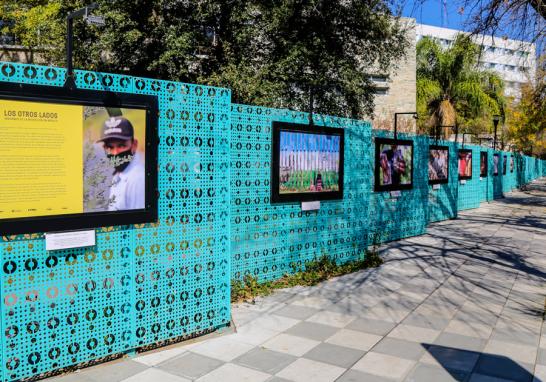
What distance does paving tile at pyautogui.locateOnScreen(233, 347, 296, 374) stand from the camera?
4.27 m

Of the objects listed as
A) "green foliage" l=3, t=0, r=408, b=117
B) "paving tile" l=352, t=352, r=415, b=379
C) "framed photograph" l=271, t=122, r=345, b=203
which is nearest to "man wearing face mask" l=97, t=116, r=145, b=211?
"paving tile" l=352, t=352, r=415, b=379

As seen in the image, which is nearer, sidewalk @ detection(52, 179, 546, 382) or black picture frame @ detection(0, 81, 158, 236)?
black picture frame @ detection(0, 81, 158, 236)

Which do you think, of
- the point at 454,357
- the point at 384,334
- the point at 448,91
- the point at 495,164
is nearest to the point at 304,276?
the point at 384,334

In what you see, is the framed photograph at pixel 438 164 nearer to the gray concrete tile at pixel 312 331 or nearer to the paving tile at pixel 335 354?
the gray concrete tile at pixel 312 331

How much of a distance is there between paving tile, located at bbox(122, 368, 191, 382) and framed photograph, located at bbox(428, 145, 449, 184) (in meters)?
11.1

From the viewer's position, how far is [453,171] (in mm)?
16094

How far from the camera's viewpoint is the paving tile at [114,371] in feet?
13.1

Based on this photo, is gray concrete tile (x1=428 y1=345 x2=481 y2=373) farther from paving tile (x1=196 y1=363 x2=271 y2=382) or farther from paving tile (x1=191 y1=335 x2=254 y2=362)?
paving tile (x1=191 y1=335 x2=254 y2=362)

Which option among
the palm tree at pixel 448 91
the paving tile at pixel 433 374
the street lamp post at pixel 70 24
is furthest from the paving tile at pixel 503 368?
the palm tree at pixel 448 91

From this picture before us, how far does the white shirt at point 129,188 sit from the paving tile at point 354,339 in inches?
92.7

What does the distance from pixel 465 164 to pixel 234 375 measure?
16.4 m

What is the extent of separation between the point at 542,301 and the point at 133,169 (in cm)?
561

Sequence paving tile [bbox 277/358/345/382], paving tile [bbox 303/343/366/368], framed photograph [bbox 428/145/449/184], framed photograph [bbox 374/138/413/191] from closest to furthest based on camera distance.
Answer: paving tile [bbox 277/358/345/382], paving tile [bbox 303/343/366/368], framed photograph [bbox 374/138/413/191], framed photograph [bbox 428/145/449/184]

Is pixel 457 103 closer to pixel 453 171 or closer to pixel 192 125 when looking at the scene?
pixel 453 171
